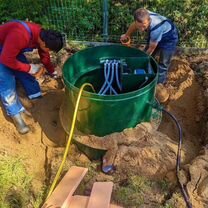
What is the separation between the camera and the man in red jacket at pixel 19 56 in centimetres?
426

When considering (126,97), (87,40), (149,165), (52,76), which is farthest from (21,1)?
(149,165)

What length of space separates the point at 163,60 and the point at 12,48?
7.33ft

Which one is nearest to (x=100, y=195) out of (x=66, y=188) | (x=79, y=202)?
(x=79, y=202)

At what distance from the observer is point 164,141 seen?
4461 millimetres

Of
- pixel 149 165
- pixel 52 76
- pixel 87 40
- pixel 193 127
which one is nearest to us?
pixel 149 165

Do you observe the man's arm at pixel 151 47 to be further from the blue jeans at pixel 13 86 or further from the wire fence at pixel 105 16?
the blue jeans at pixel 13 86

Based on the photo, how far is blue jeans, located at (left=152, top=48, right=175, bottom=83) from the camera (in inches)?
209

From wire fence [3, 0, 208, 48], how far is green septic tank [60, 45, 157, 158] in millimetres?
1615

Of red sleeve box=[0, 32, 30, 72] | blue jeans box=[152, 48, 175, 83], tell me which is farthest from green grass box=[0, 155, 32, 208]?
blue jeans box=[152, 48, 175, 83]

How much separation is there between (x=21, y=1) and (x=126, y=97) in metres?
3.70

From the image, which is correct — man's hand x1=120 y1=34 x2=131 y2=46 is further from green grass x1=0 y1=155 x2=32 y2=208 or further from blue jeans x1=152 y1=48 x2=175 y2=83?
green grass x1=0 y1=155 x2=32 y2=208

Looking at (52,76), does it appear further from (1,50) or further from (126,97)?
(126,97)

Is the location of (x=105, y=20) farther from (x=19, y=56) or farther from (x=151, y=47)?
(x=19, y=56)

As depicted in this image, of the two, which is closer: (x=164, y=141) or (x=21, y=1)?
(x=164, y=141)
